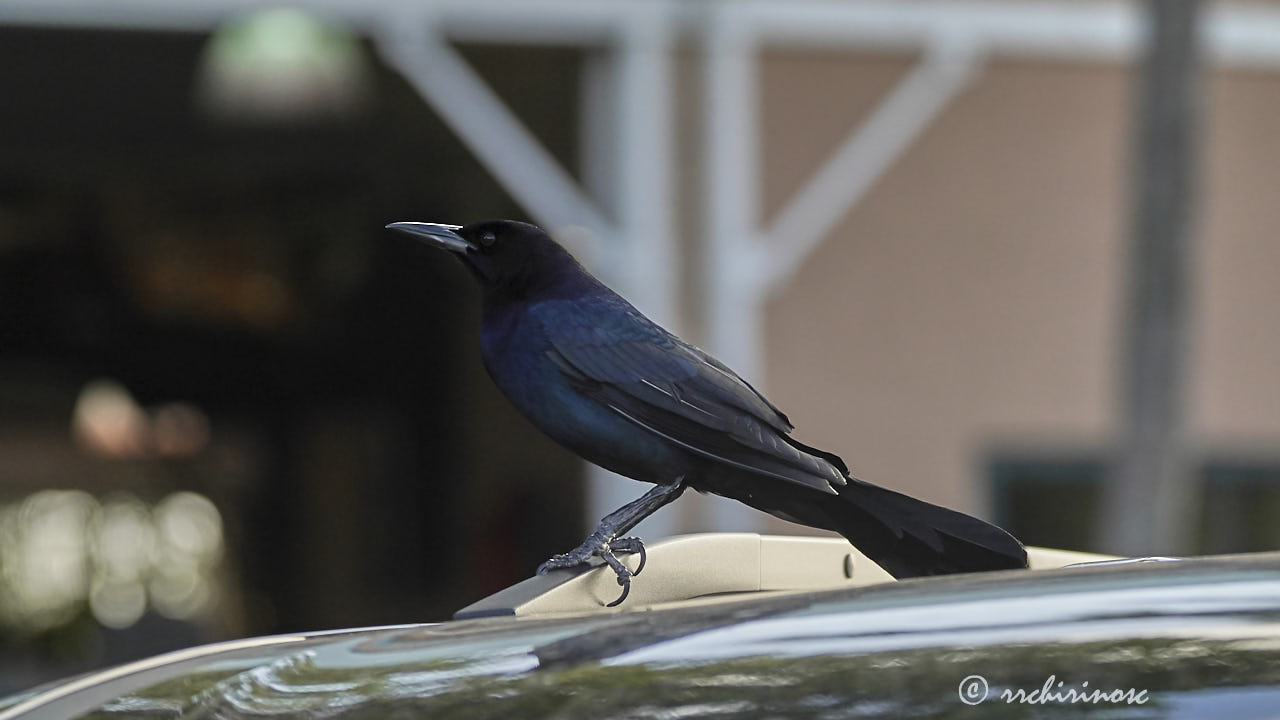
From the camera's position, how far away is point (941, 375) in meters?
9.15

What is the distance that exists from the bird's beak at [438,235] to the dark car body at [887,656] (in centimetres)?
34

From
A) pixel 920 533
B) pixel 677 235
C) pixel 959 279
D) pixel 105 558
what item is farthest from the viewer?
pixel 959 279

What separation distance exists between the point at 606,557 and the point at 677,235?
7240 millimetres

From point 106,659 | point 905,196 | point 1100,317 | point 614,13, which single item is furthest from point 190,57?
point 1100,317

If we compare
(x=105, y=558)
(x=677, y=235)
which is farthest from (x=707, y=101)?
(x=105, y=558)

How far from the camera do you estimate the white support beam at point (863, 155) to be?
28.7 feet

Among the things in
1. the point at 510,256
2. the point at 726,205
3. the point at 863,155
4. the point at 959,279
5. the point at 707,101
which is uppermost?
the point at 707,101

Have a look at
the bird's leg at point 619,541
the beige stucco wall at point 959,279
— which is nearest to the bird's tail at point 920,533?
the bird's leg at point 619,541

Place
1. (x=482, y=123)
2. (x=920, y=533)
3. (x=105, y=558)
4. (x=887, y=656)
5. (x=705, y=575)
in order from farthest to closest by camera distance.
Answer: (x=105, y=558) → (x=482, y=123) → (x=705, y=575) → (x=920, y=533) → (x=887, y=656)

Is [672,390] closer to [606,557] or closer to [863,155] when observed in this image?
[606,557]

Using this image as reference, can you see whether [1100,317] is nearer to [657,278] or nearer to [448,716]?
[657,278]

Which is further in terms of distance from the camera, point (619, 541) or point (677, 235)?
point (677, 235)

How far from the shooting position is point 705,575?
1.52 m

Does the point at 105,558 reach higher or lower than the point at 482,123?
lower
